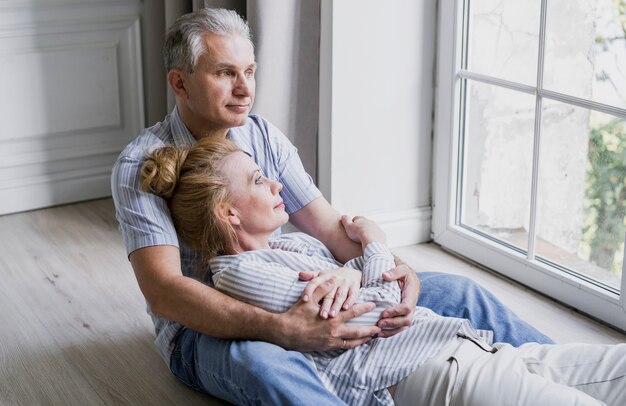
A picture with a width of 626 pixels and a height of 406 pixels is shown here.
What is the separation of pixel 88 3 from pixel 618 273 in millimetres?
2296

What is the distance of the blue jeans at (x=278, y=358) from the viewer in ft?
5.89

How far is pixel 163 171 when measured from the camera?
A: 2.00m

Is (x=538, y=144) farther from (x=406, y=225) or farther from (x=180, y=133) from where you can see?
(x=180, y=133)

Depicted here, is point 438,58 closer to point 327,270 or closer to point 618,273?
point 618,273

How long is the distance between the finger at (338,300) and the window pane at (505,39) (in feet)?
3.84

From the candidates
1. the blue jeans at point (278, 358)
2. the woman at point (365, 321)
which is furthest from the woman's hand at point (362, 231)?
the blue jeans at point (278, 358)

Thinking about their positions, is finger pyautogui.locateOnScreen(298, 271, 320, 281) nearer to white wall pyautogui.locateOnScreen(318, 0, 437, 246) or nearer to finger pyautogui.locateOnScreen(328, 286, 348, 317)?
finger pyautogui.locateOnScreen(328, 286, 348, 317)

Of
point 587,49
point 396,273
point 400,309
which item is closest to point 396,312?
point 400,309

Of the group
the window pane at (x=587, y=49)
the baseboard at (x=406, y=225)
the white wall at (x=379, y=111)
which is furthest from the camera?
the baseboard at (x=406, y=225)

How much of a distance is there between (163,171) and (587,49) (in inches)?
50.6

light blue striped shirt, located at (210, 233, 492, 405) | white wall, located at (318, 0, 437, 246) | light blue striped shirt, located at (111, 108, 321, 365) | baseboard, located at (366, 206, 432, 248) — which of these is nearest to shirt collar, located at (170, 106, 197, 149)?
light blue striped shirt, located at (111, 108, 321, 365)

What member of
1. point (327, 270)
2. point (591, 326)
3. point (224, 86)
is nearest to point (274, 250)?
point (327, 270)

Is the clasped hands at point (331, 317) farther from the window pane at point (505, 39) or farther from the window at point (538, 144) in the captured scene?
the window pane at point (505, 39)

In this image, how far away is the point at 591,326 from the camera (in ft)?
8.32
